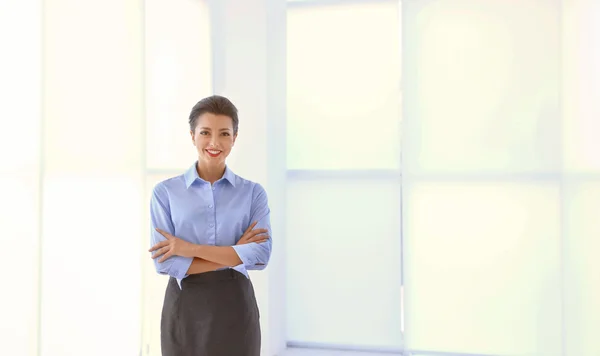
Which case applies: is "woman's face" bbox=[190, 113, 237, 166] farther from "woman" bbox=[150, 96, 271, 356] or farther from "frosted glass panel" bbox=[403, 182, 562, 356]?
"frosted glass panel" bbox=[403, 182, 562, 356]

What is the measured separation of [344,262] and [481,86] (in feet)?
4.72

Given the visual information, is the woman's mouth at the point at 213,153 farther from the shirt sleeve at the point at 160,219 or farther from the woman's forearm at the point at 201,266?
the woman's forearm at the point at 201,266

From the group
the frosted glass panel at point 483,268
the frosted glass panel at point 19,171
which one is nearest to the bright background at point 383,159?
the frosted glass panel at point 483,268

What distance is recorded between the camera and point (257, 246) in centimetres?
175

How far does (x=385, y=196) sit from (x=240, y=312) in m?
1.76

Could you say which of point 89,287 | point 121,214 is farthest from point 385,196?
point 89,287

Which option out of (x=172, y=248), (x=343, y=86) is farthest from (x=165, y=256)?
(x=343, y=86)

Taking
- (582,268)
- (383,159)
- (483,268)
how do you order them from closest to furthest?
(582,268), (483,268), (383,159)

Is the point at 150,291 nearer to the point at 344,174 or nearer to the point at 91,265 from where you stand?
the point at 91,265

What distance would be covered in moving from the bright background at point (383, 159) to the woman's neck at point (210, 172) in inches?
28.5

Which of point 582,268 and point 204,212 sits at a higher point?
point 204,212

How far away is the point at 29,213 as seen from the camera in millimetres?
1879

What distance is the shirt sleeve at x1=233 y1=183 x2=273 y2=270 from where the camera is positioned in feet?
5.62

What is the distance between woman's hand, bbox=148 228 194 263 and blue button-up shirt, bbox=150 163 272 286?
28 mm
